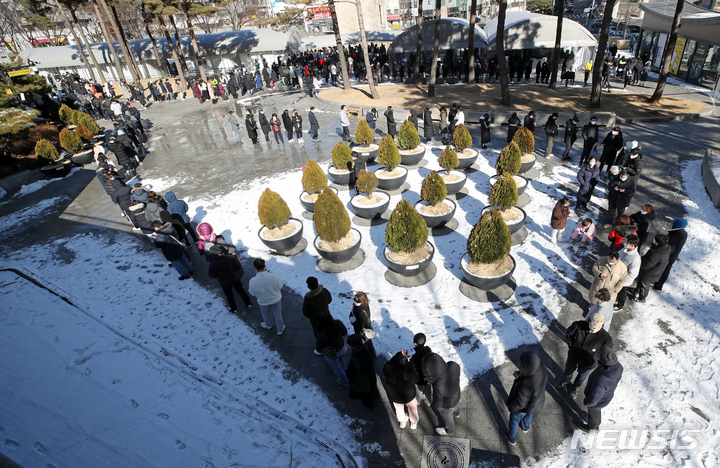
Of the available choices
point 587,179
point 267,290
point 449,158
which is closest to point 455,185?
point 449,158

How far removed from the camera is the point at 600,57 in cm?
1487

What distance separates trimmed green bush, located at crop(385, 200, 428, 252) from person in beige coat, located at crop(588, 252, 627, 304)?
2994 mm

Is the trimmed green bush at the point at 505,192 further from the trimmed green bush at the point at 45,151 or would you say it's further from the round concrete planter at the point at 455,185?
the trimmed green bush at the point at 45,151

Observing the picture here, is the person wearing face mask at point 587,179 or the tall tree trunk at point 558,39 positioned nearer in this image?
the person wearing face mask at point 587,179

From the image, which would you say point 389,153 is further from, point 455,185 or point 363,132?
point 363,132

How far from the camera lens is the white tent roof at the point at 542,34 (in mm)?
23391

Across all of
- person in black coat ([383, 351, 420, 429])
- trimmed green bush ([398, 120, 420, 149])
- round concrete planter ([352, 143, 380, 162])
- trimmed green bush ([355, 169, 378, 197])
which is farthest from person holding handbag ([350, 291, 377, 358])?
trimmed green bush ([398, 120, 420, 149])

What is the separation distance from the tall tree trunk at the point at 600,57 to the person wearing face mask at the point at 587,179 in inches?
354

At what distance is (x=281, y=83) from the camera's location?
30234 millimetres

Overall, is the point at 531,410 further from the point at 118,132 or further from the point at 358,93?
the point at 358,93

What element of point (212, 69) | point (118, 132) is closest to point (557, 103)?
point (118, 132)

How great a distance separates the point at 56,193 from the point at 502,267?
15.5m

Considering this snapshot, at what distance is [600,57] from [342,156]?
1233 cm

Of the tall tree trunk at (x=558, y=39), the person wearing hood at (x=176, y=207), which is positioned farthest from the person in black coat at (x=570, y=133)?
the person wearing hood at (x=176, y=207)
